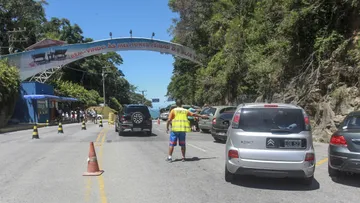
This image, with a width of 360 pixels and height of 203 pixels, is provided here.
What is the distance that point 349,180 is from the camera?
849 cm

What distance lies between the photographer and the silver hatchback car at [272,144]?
291 inches

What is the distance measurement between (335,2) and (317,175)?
11866 mm

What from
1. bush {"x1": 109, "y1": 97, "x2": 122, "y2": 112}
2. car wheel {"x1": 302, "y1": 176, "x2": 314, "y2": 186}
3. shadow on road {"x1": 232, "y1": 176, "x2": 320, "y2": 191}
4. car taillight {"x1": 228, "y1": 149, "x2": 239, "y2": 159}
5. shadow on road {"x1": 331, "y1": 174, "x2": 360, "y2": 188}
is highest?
bush {"x1": 109, "y1": 97, "x2": 122, "y2": 112}

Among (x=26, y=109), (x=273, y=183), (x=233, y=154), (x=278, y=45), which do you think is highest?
(x=278, y=45)

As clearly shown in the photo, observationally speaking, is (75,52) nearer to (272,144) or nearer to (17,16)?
(17,16)

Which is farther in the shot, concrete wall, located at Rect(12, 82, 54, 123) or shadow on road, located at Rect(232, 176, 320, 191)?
concrete wall, located at Rect(12, 82, 54, 123)

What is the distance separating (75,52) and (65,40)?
88.6ft

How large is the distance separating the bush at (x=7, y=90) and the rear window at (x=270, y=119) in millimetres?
26806

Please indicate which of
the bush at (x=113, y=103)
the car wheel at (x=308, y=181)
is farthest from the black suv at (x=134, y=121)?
the bush at (x=113, y=103)

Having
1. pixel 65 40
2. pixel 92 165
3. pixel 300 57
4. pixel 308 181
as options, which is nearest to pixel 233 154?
pixel 308 181

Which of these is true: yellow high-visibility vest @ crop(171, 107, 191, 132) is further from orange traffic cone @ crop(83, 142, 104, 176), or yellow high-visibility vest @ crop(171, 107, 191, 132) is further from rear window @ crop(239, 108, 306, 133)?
rear window @ crop(239, 108, 306, 133)

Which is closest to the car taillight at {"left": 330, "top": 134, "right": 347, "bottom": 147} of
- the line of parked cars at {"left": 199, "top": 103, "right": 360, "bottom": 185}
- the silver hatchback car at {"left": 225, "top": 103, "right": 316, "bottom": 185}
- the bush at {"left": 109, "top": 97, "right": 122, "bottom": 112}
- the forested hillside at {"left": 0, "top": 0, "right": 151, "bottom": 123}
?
the line of parked cars at {"left": 199, "top": 103, "right": 360, "bottom": 185}

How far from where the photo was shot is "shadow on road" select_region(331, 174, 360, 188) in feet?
26.5

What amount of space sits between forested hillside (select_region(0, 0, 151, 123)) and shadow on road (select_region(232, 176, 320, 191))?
45.5 meters
